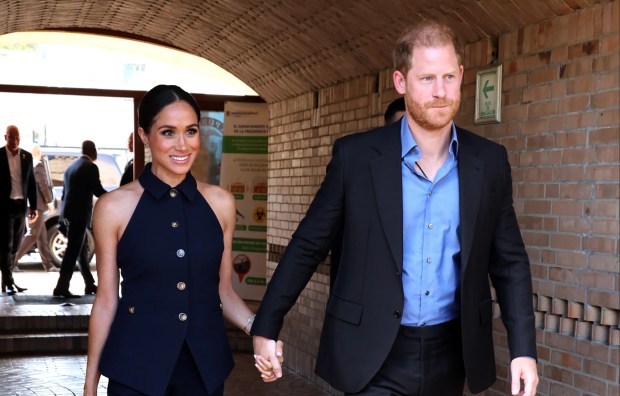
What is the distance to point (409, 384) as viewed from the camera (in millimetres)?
3326

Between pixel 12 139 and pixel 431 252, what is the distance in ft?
34.0

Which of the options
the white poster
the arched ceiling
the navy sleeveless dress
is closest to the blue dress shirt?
the navy sleeveless dress

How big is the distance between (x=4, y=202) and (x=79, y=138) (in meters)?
15.3

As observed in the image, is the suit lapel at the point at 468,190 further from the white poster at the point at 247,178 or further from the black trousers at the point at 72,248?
the black trousers at the point at 72,248

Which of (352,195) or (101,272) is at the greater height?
(352,195)

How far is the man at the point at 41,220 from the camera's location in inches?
606

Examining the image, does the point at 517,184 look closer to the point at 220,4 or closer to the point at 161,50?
the point at 220,4

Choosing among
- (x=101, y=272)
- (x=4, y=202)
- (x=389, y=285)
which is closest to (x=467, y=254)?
(x=389, y=285)

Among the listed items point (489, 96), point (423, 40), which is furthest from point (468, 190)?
point (489, 96)

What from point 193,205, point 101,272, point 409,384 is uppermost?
point 193,205

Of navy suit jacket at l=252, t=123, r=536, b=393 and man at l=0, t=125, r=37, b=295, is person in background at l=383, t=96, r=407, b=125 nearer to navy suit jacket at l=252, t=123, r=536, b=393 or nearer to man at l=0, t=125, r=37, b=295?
navy suit jacket at l=252, t=123, r=536, b=393

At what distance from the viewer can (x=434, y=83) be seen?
3211 millimetres

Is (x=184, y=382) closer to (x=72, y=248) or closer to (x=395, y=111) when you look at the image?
(x=395, y=111)

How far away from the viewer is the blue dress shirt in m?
3.29
